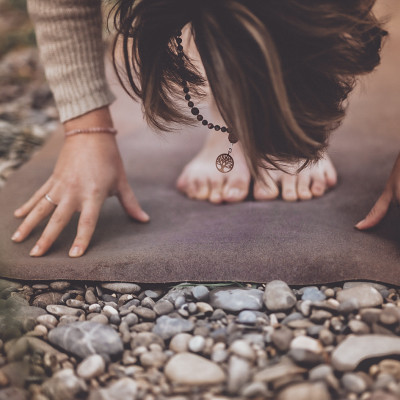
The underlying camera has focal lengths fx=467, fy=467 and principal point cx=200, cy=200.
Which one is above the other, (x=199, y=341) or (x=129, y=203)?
(x=129, y=203)

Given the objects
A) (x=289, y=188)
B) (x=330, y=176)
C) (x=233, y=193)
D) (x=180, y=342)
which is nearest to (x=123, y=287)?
(x=180, y=342)

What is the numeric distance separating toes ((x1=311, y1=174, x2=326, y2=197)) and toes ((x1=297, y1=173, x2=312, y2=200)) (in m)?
0.02

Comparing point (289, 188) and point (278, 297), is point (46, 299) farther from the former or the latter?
point (289, 188)

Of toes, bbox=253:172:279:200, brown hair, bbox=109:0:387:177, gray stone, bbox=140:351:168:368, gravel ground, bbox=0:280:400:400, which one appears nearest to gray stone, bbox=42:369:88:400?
gravel ground, bbox=0:280:400:400

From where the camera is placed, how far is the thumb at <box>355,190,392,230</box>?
124 cm

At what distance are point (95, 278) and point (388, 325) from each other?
27.9 inches

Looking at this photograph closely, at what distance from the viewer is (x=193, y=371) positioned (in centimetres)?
86

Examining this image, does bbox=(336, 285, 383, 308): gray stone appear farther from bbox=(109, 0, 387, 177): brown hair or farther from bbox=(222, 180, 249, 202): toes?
bbox=(222, 180, 249, 202): toes

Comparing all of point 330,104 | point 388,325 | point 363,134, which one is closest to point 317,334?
point 388,325

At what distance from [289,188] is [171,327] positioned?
0.78m

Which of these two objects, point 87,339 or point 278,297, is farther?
point 278,297

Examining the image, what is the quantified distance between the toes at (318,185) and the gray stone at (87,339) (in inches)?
35.5

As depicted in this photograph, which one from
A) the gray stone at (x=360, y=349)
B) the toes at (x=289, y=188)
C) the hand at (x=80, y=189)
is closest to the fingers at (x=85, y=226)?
the hand at (x=80, y=189)

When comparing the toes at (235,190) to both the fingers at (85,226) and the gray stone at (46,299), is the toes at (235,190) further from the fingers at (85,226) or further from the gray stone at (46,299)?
the gray stone at (46,299)
